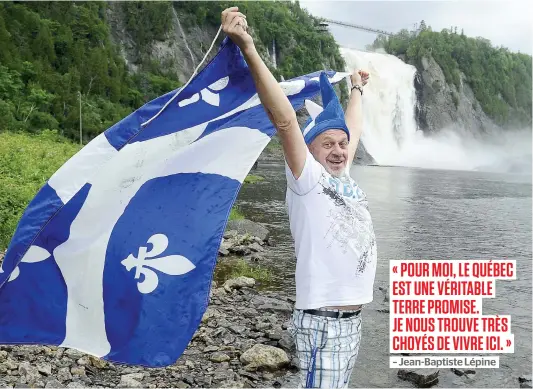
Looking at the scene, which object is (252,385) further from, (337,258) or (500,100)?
(500,100)

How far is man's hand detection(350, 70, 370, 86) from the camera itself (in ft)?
12.6

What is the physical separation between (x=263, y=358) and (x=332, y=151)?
386cm

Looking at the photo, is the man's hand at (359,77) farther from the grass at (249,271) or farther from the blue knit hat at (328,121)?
the grass at (249,271)

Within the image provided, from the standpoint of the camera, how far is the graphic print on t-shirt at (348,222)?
2.57 metres

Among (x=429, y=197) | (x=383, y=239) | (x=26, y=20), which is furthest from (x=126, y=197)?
(x=26, y=20)

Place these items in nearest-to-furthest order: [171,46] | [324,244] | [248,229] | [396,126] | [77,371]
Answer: [324,244] < [77,371] < [248,229] < [396,126] < [171,46]

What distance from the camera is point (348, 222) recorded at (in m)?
2.63

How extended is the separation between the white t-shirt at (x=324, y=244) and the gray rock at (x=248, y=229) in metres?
10.8

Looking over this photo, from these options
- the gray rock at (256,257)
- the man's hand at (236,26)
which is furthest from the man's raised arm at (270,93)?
the gray rock at (256,257)

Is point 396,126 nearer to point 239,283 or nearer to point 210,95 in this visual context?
point 239,283

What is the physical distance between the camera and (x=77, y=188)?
10.3 feet

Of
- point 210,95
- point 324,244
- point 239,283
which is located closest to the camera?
point 324,244

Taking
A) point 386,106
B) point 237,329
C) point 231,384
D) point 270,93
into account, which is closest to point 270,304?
point 237,329

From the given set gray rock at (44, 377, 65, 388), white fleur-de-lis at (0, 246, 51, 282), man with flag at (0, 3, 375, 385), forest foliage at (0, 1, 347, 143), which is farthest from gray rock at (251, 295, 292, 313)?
forest foliage at (0, 1, 347, 143)
